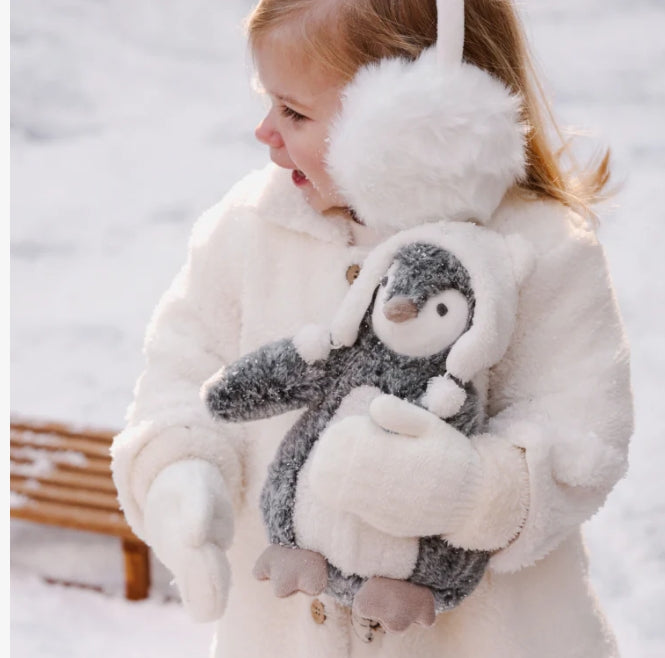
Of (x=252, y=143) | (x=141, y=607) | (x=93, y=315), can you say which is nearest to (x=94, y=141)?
(x=252, y=143)

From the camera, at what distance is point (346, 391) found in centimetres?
94

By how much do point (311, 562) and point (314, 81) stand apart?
1.34 ft

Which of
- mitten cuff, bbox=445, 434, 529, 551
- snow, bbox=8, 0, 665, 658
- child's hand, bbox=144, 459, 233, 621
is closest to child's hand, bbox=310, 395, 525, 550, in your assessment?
mitten cuff, bbox=445, 434, 529, 551

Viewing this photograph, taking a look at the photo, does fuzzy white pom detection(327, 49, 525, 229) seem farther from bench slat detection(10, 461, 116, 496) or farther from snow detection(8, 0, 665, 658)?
bench slat detection(10, 461, 116, 496)

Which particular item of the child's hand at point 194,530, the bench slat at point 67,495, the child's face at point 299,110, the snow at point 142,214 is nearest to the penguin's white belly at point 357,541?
the child's hand at point 194,530

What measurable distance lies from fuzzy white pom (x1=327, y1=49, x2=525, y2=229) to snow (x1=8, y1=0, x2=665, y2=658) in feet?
3.84

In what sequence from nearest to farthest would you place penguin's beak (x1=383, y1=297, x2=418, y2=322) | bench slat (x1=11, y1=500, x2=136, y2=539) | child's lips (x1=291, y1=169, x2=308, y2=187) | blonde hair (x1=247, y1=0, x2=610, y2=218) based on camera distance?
1. penguin's beak (x1=383, y1=297, x2=418, y2=322)
2. blonde hair (x1=247, y1=0, x2=610, y2=218)
3. child's lips (x1=291, y1=169, x2=308, y2=187)
4. bench slat (x1=11, y1=500, x2=136, y2=539)

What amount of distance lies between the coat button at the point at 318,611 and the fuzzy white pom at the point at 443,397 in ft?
0.85

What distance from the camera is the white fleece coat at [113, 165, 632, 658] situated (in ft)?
3.24

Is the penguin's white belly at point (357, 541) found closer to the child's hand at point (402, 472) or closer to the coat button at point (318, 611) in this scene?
the child's hand at point (402, 472)

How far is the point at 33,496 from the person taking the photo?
2.24 meters

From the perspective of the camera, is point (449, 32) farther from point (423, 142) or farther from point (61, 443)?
point (61, 443)

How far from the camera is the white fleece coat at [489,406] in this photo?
0.99m

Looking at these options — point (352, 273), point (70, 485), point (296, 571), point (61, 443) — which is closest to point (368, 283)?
point (352, 273)
